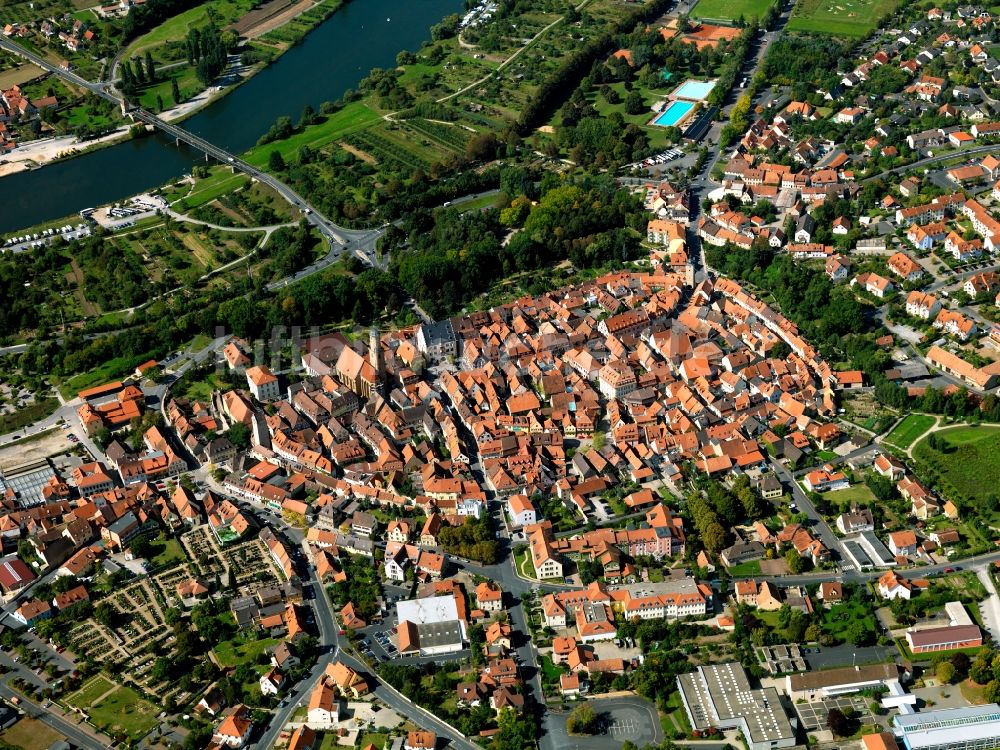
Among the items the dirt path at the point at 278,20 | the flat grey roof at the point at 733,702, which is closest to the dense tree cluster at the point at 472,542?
the flat grey roof at the point at 733,702

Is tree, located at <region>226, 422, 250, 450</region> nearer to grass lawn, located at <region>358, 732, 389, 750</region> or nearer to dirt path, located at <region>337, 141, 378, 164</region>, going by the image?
grass lawn, located at <region>358, 732, 389, 750</region>

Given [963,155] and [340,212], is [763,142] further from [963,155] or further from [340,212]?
[340,212]

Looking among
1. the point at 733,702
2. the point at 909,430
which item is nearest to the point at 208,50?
the point at 909,430

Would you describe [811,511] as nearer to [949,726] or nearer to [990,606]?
[990,606]

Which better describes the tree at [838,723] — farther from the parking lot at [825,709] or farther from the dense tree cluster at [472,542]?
the dense tree cluster at [472,542]

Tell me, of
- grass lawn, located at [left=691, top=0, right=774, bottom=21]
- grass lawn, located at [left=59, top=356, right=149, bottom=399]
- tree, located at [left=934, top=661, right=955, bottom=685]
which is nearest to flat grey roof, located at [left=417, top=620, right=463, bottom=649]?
tree, located at [left=934, top=661, right=955, bottom=685]

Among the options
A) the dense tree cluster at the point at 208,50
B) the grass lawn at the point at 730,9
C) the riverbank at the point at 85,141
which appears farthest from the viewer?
the grass lawn at the point at 730,9

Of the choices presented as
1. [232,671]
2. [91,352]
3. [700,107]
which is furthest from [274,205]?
[232,671]
